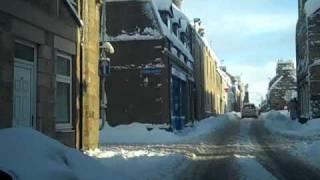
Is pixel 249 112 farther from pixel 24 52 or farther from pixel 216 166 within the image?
pixel 24 52

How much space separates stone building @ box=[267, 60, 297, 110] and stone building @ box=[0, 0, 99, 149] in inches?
2990

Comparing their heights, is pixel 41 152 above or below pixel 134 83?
below


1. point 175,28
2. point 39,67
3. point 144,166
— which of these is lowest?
point 144,166

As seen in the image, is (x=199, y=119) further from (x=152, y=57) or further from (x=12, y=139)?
(x=12, y=139)

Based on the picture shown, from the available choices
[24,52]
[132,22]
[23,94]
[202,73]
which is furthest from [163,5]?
[23,94]

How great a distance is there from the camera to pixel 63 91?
1859cm

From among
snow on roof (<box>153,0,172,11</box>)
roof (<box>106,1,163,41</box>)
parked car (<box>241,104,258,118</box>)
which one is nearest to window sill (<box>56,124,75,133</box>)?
roof (<box>106,1,163,41</box>)

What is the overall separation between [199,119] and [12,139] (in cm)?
4899

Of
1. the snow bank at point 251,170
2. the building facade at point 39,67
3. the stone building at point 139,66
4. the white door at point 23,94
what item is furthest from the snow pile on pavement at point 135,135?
the white door at point 23,94

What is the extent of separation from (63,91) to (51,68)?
1.93 meters

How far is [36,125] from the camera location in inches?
625

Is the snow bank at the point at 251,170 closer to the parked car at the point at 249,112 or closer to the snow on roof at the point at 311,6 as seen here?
the snow on roof at the point at 311,6

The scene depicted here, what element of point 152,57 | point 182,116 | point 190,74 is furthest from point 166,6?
point 190,74

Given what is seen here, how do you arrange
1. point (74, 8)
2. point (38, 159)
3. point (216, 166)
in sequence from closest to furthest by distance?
point (38, 159), point (216, 166), point (74, 8)
